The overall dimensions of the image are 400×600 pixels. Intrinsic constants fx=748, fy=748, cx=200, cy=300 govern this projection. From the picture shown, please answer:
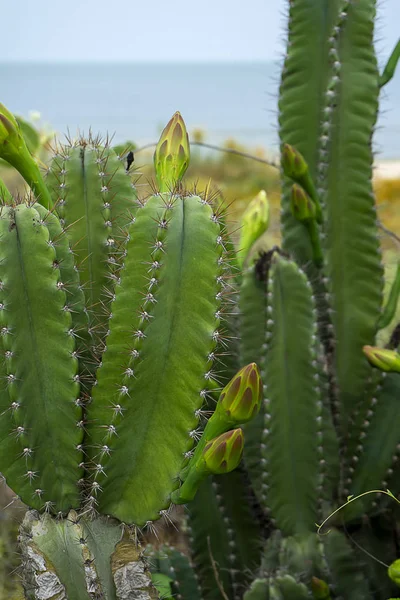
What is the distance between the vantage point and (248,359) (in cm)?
205

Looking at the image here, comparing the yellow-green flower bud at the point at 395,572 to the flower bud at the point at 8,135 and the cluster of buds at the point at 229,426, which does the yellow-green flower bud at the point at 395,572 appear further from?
the flower bud at the point at 8,135

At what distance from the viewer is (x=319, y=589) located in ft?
5.99

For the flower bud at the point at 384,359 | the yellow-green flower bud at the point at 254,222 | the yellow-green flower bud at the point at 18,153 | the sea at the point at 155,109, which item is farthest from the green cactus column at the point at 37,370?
the sea at the point at 155,109

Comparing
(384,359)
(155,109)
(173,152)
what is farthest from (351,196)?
(155,109)

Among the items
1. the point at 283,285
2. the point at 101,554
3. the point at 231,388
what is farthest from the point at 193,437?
the point at 283,285

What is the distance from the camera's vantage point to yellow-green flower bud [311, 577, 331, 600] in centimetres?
182

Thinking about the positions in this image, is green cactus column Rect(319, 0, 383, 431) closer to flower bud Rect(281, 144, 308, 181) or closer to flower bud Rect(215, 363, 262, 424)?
flower bud Rect(281, 144, 308, 181)

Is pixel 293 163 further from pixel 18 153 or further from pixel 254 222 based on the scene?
pixel 18 153

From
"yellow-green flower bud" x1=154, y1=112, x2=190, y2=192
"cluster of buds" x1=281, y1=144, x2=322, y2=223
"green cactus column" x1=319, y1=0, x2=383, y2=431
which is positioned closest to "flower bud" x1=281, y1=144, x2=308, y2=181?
"cluster of buds" x1=281, y1=144, x2=322, y2=223

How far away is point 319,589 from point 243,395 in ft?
2.67

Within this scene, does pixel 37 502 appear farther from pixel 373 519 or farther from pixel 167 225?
pixel 373 519

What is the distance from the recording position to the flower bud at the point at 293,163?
1.91 meters

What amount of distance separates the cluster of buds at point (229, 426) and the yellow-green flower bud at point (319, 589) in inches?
25.0

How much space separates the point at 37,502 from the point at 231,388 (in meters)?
0.49
